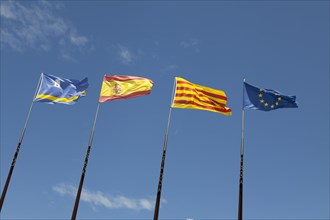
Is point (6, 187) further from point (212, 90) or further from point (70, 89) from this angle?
point (212, 90)

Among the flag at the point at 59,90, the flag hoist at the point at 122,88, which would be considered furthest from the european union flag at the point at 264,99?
the flag at the point at 59,90

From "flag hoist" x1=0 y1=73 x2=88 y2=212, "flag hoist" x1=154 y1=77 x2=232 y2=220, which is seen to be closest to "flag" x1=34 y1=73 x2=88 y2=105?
"flag hoist" x1=0 y1=73 x2=88 y2=212

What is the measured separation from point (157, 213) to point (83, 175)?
7.71 metres

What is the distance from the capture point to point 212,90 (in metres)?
42.0

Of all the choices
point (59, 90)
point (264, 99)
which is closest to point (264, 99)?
point (264, 99)

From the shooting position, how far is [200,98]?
137ft

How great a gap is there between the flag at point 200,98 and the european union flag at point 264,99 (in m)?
2.53

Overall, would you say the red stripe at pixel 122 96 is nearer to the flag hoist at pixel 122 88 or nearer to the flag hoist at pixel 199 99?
the flag hoist at pixel 122 88

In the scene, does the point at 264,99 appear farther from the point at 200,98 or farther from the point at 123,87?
the point at 123,87

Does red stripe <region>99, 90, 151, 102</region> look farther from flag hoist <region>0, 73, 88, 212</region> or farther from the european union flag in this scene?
the european union flag

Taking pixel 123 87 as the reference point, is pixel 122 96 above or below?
below

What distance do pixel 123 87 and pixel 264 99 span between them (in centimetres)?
1369

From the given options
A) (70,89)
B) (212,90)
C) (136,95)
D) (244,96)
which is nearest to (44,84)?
(70,89)

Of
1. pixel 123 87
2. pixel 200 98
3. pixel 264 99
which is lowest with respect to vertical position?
pixel 200 98
